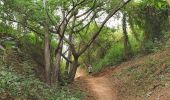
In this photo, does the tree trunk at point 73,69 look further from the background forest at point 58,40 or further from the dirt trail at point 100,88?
the dirt trail at point 100,88

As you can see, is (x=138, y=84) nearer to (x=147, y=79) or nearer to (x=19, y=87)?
(x=147, y=79)

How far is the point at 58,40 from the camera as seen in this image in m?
18.4

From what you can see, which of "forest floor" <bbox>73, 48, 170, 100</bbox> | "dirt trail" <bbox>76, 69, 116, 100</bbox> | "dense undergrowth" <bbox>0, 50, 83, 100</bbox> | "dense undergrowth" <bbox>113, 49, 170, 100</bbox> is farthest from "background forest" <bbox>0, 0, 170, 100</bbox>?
"dense undergrowth" <bbox>113, 49, 170, 100</bbox>

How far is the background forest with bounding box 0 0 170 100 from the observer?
11961 millimetres

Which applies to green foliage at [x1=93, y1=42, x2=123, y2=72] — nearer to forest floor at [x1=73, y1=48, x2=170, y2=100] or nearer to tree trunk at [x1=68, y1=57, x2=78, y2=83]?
forest floor at [x1=73, y1=48, x2=170, y2=100]

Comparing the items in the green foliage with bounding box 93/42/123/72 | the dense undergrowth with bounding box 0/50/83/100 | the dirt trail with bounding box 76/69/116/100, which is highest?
the green foliage with bounding box 93/42/123/72

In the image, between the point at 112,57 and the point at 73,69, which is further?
the point at 112,57

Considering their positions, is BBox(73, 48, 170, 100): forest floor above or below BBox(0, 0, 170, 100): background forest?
below

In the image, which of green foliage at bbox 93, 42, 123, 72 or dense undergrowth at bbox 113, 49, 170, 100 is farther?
green foliage at bbox 93, 42, 123, 72

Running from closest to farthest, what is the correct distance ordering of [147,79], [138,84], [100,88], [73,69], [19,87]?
1. [19,87]
2. [147,79]
3. [138,84]
4. [73,69]
5. [100,88]

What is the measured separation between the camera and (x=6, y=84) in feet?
29.5

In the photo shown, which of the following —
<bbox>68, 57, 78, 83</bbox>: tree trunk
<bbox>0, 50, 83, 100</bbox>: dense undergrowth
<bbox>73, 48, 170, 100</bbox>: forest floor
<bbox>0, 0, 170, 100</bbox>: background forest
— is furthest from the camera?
<bbox>68, 57, 78, 83</bbox>: tree trunk

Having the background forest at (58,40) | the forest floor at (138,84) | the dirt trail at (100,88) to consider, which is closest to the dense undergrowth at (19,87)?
the background forest at (58,40)

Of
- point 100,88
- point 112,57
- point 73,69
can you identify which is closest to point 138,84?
point 100,88
